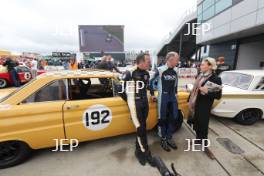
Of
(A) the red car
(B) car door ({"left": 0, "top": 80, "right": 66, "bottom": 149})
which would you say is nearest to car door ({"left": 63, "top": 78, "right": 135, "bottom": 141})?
(B) car door ({"left": 0, "top": 80, "right": 66, "bottom": 149})

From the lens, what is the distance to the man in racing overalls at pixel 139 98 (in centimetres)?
265

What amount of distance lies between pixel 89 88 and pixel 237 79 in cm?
400

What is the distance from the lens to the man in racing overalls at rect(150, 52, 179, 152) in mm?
2898

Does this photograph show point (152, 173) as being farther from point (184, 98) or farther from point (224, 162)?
point (184, 98)

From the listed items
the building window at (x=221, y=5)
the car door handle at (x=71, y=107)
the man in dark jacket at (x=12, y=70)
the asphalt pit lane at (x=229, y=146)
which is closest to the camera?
the car door handle at (x=71, y=107)

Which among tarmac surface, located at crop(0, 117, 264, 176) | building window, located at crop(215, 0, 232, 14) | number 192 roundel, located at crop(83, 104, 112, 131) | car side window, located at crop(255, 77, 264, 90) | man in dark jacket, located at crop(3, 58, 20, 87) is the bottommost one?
tarmac surface, located at crop(0, 117, 264, 176)

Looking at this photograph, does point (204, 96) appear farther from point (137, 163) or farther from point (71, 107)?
point (71, 107)

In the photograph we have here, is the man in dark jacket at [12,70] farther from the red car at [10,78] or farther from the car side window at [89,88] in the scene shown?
the car side window at [89,88]

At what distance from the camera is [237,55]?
13523 mm

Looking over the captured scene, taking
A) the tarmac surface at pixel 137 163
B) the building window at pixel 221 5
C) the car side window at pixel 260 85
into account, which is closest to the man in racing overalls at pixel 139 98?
the tarmac surface at pixel 137 163

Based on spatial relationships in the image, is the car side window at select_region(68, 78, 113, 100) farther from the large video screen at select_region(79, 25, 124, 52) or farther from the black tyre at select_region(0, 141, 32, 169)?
the large video screen at select_region(79, 25, 124, 52)

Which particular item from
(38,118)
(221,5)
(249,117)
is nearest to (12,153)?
(38,118)

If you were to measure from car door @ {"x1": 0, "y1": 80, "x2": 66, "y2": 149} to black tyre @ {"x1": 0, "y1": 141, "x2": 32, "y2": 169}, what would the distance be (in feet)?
0.51

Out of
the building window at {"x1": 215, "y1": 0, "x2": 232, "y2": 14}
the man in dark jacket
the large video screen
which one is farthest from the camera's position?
the large video screen
